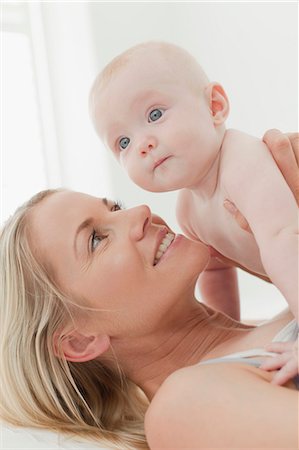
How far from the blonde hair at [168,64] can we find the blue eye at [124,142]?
0.08 m

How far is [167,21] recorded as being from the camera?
133 inches

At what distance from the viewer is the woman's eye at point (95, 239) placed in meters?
1.58

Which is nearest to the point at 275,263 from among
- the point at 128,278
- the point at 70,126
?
the point at 128,278

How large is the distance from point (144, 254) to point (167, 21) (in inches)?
82.9

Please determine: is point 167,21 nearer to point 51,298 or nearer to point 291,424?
point 51,298

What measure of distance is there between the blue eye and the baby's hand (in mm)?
545

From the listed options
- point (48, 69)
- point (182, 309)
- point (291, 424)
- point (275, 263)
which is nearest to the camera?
point (291, 424)

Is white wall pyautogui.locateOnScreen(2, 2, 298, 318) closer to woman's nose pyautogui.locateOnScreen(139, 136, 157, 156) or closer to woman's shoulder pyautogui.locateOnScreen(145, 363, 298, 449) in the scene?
woman's nose pyautogui.locateOnScreen(139, 136, 157, 156)

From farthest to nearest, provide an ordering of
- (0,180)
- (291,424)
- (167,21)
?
1. (167,21)
2. (0,180)
3. (291,424)

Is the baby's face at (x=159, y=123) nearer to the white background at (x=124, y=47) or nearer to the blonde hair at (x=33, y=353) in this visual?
the blonde hair at (x=33, y=353)

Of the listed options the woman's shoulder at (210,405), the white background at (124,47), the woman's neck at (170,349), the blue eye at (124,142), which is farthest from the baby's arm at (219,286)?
the white background at (124,47)

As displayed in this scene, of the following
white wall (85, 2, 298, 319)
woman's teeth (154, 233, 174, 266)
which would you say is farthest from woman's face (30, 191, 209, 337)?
white wall (85, 2, 298, 319)

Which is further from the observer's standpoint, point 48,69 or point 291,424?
point 48,69

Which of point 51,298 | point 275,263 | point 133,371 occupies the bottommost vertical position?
point 133,371
